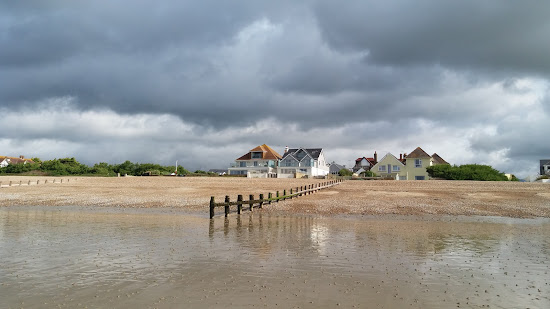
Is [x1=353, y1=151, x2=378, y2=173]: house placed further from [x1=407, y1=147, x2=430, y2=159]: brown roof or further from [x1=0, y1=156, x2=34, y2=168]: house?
[x1=0, y1=156, x2=34, y2=168]: house

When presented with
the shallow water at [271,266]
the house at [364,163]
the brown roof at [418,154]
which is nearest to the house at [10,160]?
the house at [364,163]

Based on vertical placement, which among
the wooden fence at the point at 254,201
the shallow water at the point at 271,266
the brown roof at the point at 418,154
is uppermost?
the brown roof at the point at 418,154

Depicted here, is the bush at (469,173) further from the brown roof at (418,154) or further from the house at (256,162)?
the house at (256,162)

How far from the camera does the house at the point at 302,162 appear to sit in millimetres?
101625

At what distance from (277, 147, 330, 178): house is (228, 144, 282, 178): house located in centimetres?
299

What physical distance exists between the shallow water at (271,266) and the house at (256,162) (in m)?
87.0

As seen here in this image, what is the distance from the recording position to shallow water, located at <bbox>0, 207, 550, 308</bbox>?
8.14 m

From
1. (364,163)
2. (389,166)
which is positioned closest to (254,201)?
(389,166)

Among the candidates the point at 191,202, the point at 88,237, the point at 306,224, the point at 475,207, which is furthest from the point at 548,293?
the point at 191,202

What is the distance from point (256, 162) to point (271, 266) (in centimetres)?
9711

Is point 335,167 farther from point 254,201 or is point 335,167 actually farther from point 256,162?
point 254,201

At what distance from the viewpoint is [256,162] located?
354 feet

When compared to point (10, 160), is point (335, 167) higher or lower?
lower

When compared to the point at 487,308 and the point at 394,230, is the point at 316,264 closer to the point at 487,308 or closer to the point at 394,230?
the point at 487,308
